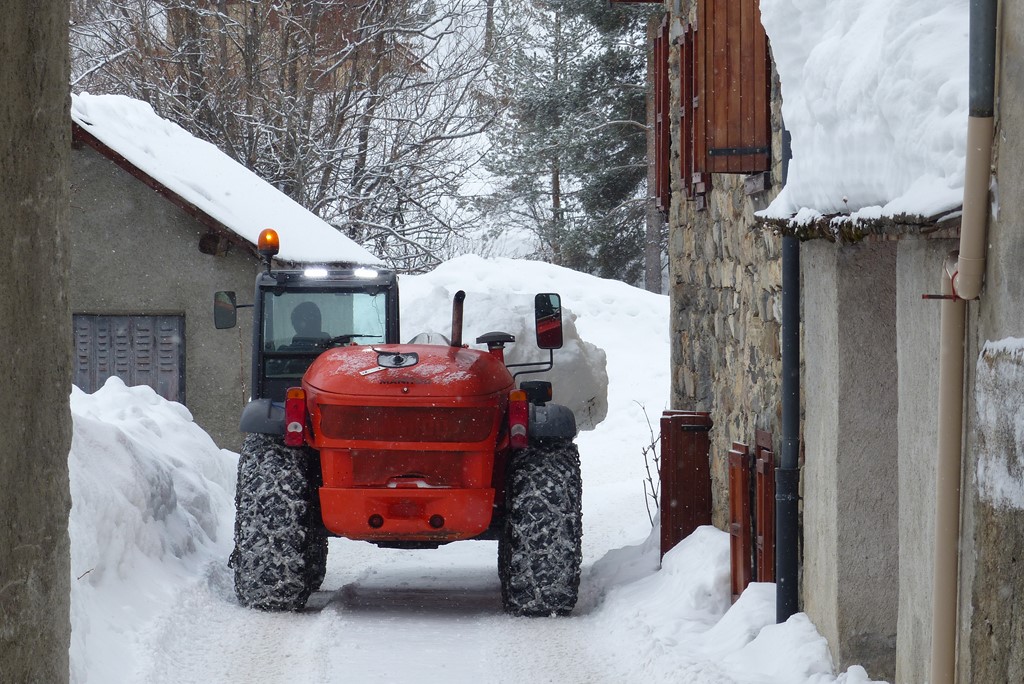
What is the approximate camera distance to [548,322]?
296 inches

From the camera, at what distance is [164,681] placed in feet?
19.0

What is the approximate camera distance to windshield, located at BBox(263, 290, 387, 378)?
29.3ft

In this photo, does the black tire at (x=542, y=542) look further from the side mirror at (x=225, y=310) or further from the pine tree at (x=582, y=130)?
the pine tree at (x=582, y=130)

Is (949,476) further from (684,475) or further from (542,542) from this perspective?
(684,475)

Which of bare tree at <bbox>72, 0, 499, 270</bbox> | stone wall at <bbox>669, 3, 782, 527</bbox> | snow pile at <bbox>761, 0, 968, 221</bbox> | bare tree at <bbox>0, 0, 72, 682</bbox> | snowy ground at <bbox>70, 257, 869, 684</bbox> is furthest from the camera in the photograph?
bare tree at <bbox>72, 0, 499, 270</bbox>

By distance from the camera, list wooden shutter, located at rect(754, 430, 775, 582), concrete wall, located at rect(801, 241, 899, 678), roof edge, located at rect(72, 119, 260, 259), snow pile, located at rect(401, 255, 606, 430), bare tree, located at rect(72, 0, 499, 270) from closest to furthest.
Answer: concrete wall, located at rect(801, 241, 899, 678), wooden shutter, located at rect(754, 430, 775, 582), roof edge, located at rect(72, 119, 260, 259), snow pile, located at rect(401, 255, 606, 430), bare tree, located at rect(72, 0, 499, 270)

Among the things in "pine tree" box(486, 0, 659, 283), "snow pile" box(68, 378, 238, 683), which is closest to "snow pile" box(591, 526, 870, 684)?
"snow pile" box(68, 378, 238, 683)

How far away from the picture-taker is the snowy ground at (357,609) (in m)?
6.05

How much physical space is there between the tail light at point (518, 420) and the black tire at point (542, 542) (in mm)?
149

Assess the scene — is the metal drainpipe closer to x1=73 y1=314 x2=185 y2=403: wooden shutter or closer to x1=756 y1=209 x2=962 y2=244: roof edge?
x1=756 y1=209 x2=962 y2=244: roof edge

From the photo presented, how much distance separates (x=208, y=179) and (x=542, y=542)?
36.0ft

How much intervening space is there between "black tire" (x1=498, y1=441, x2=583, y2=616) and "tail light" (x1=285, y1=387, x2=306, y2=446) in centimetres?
121

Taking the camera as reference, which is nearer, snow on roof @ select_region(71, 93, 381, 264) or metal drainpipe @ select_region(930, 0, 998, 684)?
metal drainpipe @ select_region(930, 0, 998, 684)

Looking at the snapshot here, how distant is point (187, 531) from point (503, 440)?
2.62m
